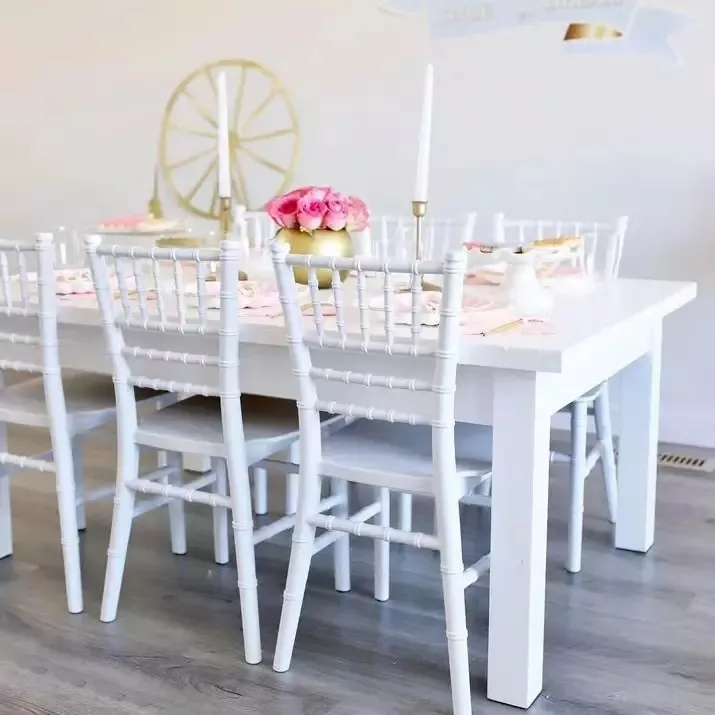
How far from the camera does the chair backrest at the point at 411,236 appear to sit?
9.58 ft

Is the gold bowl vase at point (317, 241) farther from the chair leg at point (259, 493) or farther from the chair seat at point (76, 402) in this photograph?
the chair leg at point (259, 493)

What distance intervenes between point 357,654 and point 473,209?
2116mm

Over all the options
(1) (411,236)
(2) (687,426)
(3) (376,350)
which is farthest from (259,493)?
(2) (687,426)

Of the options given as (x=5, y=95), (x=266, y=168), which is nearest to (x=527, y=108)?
(x=266, y=168)

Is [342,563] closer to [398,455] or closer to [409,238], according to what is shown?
[398,455]

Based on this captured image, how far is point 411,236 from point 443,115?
60cm

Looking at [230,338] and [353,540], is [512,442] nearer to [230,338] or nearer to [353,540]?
[230,338]

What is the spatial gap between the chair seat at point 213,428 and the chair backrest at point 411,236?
0.49 metres

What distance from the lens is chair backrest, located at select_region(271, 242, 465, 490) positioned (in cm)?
156

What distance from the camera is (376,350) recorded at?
165 cm

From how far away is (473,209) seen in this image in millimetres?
3666

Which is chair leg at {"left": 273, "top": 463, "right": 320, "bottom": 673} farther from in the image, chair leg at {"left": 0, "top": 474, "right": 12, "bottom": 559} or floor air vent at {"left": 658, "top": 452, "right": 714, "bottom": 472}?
floor air vent at {"left": 658, "top": 452, "right": 714, "bottom": 472}

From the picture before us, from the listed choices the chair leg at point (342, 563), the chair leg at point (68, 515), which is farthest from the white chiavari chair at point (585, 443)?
the chair leg at point (68, 515)

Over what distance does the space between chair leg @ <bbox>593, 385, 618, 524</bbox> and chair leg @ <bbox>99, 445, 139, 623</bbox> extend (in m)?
1.16
